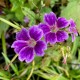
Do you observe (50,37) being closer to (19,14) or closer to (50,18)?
(50,18)

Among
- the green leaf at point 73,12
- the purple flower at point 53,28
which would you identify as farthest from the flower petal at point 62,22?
the green leaf at point 73,12

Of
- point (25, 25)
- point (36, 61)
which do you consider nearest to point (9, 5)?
point (25, 25)

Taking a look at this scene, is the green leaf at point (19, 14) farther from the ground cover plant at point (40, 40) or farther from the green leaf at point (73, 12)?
the green leaf at point (73, 12)

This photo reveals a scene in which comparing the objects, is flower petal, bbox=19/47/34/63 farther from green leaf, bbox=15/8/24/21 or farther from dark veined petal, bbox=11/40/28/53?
green leaf, bbox=15/8/24/21

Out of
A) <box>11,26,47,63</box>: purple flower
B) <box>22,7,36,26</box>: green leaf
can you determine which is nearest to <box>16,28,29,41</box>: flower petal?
<box>11,26,47,63</box>: purple flower

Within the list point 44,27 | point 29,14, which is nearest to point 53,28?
point 44,27

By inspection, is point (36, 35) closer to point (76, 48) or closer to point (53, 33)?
point (53, 33)
